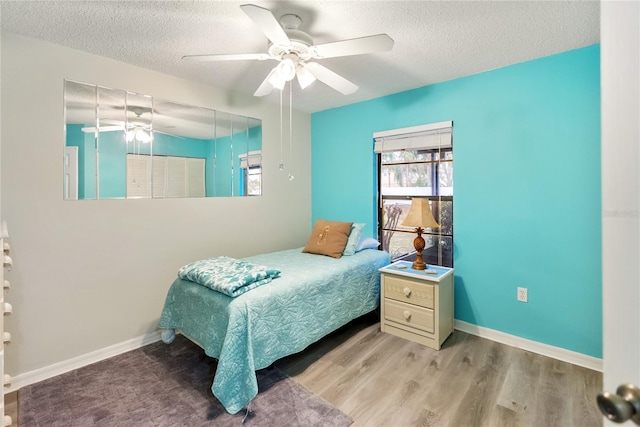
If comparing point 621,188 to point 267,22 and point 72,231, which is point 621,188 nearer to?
point 267,22

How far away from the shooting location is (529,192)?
246 cm

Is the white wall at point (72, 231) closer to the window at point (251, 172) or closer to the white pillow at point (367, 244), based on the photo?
the window at point (251, 172)

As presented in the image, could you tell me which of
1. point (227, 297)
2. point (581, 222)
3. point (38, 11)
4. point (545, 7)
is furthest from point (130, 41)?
point (581, 222)

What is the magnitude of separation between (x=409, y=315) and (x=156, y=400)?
6.32 feet

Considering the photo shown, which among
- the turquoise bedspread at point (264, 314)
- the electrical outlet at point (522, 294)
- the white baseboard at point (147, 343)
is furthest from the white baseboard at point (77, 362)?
the electrical outlet at point (522, 294)

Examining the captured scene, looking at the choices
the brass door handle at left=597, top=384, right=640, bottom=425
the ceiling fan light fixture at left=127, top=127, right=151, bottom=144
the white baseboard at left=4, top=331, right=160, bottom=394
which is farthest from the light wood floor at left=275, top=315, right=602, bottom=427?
the ceiling fan light fixture at left=127, top=127, right=151, bottom=144

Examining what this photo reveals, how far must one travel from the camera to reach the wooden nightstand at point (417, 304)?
98.1 inches

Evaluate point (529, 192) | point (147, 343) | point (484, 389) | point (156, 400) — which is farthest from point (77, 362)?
point (529, 192)

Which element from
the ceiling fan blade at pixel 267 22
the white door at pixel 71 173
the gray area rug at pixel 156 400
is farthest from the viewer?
the white door at pixel 71 173

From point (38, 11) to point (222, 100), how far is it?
4.73ft

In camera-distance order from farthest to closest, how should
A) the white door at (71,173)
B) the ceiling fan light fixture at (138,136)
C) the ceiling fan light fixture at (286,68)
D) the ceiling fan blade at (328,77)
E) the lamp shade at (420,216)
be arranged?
the lamp shade at (420,216) → the ceiling fan light fixture at (138,136) → the white door at (71,173) → the ceiling fan blade at (328,77) → the ceiling fan light fixture at (286,68)

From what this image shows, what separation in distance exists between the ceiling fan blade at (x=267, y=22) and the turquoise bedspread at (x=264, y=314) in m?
1.49

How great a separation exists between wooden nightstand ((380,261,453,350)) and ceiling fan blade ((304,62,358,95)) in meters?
1.58

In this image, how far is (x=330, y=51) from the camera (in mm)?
1768
